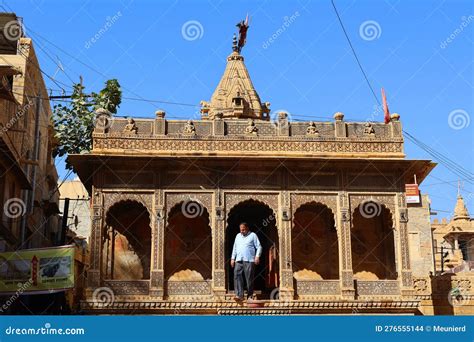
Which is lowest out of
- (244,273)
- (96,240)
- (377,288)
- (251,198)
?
(377,288)

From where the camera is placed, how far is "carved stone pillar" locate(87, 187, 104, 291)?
19.0 meters

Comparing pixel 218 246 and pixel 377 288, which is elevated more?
pixel 218 246

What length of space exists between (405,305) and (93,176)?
10.0m

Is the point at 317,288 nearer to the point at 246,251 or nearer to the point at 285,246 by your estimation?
the point at 285,246

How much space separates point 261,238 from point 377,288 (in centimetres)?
426

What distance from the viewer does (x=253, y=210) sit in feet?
73.1

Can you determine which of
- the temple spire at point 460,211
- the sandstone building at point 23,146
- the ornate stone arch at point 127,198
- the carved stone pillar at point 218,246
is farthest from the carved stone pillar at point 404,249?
the temple spire at point 460,211

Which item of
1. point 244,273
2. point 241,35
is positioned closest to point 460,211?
point 241,35

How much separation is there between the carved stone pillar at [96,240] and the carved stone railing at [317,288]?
19.1 feet

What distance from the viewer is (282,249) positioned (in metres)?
19.9

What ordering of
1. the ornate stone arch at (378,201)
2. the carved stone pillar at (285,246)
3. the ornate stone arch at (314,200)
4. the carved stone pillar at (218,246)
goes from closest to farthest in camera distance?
the carved stone pillar at (218,246), the carved stone pillar at (285,246), the ornate stone arch at (314,200), the ornate stone arch at (378,201)

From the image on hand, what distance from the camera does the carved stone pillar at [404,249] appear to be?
19797mm

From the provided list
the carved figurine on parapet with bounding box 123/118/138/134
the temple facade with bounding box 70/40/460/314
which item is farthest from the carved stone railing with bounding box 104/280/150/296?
the carved figurine on parapet with bounding box 123/118/138/134

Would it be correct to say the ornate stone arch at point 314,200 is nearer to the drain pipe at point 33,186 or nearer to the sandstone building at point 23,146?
the sandstone building at point 23,146
